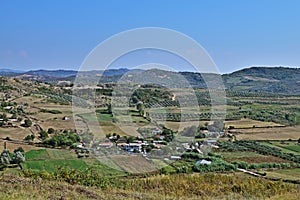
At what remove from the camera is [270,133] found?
4006 centimetres

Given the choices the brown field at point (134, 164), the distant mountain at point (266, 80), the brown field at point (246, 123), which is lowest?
the brown field at point (134, 164)

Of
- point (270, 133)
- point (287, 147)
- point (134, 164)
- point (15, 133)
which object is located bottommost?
point (287, 147)

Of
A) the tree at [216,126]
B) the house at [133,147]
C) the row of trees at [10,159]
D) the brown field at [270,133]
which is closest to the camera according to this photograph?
the row of trees at [10,159]

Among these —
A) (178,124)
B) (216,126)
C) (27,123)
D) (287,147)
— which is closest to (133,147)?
(178,124)

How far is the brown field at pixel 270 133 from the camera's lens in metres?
37.6

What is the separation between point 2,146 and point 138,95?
12.5m

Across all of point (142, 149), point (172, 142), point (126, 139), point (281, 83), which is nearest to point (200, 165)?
point (172, 142)

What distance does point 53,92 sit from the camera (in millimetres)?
64188

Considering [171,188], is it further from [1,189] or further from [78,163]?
[78,163]

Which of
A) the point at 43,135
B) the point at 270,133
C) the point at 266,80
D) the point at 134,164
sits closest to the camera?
the point at 134,164

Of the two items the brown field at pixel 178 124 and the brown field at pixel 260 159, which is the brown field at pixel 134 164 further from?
the brown field at pixel 260 159

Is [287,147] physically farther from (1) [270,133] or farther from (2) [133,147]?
(2) [133,147]

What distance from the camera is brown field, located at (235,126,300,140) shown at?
37.6 metres

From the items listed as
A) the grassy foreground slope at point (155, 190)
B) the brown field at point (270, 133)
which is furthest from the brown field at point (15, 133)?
the grassy foreground slope at point (155, 190)
